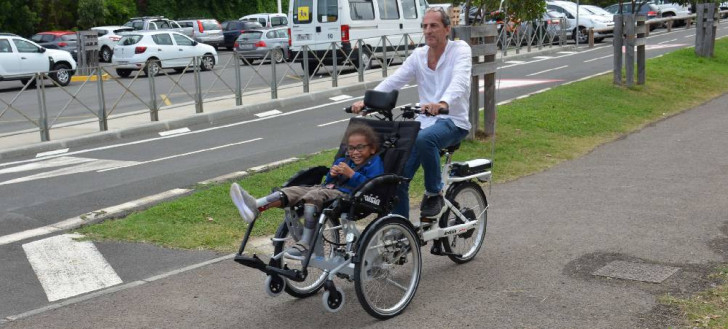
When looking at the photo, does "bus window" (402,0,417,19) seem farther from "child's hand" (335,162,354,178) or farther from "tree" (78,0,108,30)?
"tree" (78,0,108,30)

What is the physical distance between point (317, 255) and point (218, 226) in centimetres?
271

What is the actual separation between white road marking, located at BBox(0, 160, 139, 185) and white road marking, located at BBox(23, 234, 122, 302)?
376 centimetres

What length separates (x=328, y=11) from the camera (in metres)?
25.5

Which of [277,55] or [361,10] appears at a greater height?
[361,10]

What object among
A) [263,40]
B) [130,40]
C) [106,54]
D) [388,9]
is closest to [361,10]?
[388,9]

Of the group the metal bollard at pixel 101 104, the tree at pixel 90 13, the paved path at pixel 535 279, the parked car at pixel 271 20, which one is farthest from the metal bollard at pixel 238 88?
the tree at pixel 90 13

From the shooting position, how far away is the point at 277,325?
17.4ft

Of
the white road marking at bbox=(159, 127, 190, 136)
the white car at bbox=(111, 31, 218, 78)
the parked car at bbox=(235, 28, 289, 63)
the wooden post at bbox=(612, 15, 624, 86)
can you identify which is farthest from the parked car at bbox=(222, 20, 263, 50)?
the white road marking at bbox=(159, 127, 190, 136)

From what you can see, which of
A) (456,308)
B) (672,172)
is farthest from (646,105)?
(456,308)

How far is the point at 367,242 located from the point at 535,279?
1.54 metres

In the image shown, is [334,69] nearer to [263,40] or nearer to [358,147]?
[263,40]

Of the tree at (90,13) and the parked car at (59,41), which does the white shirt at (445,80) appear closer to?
the parked car at (59,41)

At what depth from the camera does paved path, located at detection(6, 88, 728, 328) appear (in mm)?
5371

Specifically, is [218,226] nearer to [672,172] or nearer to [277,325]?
[277,325]
